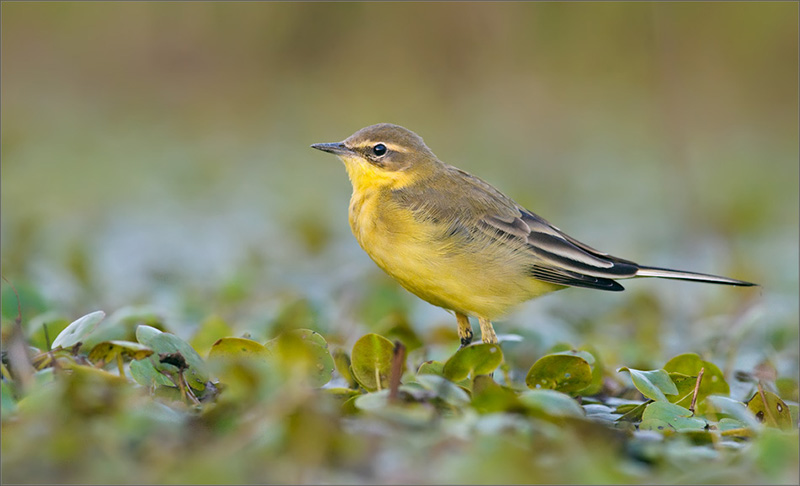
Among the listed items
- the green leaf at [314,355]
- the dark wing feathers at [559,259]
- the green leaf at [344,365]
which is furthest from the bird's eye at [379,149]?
the green leaf at [314,355]

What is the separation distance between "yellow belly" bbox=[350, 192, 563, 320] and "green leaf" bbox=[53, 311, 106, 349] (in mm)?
2169

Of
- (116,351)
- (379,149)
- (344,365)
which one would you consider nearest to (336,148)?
(379,149)

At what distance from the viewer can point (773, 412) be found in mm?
5168

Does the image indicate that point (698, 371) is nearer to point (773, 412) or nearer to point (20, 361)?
point (773, 412)

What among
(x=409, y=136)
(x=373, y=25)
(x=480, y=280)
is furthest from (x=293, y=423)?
(x=373, y=25)

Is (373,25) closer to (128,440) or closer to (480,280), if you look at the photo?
(480,280)

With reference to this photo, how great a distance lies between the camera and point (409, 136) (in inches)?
296

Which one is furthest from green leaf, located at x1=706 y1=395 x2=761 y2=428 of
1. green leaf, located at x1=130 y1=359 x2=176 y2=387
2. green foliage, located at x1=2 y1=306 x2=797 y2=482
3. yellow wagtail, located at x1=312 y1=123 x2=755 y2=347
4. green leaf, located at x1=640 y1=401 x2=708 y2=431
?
green leaf, located at x1=130 y1=359 x2=176 y2=387

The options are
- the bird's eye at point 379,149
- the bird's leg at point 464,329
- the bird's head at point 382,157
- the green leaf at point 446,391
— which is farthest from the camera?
the bird's eye at point 379,149

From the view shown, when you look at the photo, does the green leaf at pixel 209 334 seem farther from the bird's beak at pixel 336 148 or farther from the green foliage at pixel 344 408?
the bird's beak at pixel 336 148

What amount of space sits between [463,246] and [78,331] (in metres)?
2.69

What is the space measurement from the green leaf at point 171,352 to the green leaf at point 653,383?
2109 millimetres

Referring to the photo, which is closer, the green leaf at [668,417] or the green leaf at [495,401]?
the green leaf at [495,401]

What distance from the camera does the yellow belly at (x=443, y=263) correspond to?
6449mm
